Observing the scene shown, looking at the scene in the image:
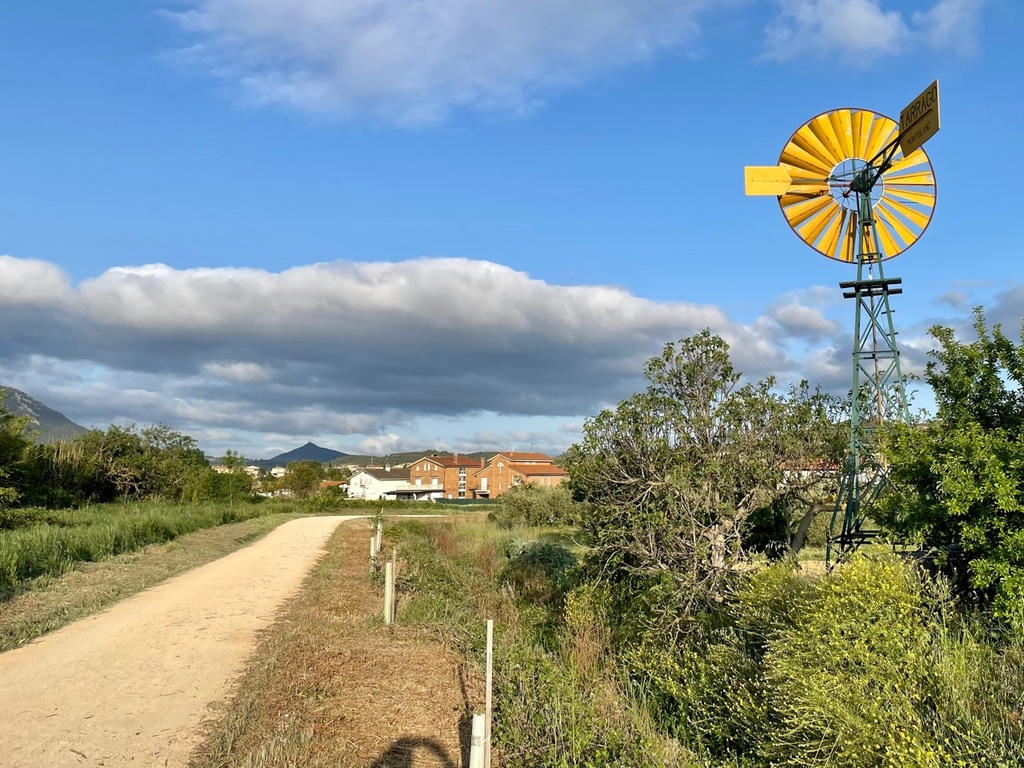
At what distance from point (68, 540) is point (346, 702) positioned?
11.7m

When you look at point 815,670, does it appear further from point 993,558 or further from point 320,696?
point 320,696

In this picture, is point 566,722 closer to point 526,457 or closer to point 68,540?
point 68,540

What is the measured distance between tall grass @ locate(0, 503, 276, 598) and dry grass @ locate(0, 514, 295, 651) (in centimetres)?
31

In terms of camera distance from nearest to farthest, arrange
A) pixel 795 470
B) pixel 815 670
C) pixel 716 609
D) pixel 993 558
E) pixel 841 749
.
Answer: pixel 841 749 < pixel 815 670 < pixel 993 558 < pixel 716 609 < pixel 795 470

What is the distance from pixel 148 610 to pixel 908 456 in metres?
10.2

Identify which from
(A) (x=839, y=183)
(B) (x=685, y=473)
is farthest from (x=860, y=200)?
(B) (x=685, y=473)

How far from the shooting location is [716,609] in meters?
8.09

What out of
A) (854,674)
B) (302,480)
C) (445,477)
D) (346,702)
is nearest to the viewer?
(854,674)

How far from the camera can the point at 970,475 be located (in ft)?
20.5

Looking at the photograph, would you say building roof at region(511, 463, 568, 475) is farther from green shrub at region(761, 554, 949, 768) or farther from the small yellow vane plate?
green shrub at region(761, 554, 949, 768)

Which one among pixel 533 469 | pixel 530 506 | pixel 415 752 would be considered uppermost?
pixel 533 469

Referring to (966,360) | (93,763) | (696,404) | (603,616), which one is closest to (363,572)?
(603,616)

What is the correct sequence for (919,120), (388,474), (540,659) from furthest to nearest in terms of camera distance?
(388,474)
(919,120)
(540,659)

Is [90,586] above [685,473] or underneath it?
underneath
